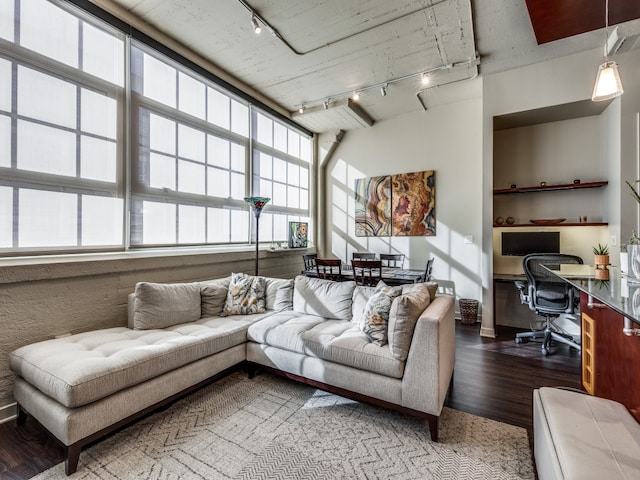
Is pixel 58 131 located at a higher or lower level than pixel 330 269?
Answer: higher

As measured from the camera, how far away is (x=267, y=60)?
3654mm

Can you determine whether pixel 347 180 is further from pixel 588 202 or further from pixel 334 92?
pixel 588 202

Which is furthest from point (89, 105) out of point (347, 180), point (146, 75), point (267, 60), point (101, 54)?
point (347, 180)

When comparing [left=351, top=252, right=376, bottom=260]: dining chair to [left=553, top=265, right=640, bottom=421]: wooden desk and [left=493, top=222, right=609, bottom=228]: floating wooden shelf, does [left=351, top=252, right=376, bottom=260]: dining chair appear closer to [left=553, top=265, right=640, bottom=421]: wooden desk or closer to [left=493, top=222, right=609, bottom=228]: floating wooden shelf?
[left=493, top=222, right=609, bottom=228]: floating wooden shelf

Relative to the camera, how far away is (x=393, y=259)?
4840 mm

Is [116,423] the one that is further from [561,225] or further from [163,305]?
[561,225]

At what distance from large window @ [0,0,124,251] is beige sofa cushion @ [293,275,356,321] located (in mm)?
1809

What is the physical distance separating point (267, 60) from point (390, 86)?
1739 millimetres

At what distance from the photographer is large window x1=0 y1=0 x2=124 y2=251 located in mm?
2211

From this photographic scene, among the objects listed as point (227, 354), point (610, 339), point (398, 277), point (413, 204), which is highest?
point (413, 204)

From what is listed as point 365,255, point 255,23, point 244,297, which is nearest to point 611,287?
point 244,297

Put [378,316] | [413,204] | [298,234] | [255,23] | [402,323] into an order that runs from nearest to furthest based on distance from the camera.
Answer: [402,323] → [378,316] → [255,23] → [413,204] → [298,234]

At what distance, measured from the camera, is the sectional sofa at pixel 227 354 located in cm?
168

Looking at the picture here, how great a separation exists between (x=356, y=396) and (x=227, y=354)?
110 cm
